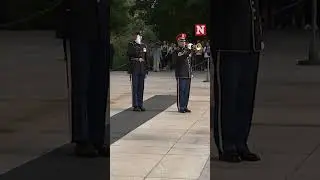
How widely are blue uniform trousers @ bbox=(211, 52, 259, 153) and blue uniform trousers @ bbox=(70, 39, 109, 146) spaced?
635 millimetres

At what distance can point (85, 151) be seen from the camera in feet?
11.8

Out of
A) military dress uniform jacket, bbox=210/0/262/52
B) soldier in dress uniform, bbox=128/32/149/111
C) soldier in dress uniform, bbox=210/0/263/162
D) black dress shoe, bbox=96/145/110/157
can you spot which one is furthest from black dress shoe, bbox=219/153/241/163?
soldier in dress uniform, bbox=128/32/149/111

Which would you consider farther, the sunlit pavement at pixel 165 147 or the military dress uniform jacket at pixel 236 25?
the sunlit pavement at pixel 165 147

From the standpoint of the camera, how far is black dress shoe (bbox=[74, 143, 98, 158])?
3578mm

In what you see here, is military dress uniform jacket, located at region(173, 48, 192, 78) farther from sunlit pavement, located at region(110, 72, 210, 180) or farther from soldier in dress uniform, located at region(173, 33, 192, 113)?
sunlit pavement, located at region(110, 72, 210, 180)

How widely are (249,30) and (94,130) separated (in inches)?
40.5

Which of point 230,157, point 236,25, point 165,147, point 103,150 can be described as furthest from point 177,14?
point 165,147

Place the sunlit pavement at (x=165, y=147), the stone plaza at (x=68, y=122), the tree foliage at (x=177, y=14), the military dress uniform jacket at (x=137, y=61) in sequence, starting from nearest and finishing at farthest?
the stone plaza at (x=68, y=122), the tree foliage at (x=177, y=14), the sunlit pavement at (x=165, y=147), the military dress uniform jacket at (x=137, y=61)

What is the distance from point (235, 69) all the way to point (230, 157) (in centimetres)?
45

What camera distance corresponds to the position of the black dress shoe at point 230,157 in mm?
3297

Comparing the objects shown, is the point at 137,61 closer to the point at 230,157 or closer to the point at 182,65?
the point at 182,65

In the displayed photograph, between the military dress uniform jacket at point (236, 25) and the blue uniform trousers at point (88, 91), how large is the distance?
2.17 ft

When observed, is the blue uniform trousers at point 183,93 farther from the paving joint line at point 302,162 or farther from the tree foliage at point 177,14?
the paving joint line at point 302,162

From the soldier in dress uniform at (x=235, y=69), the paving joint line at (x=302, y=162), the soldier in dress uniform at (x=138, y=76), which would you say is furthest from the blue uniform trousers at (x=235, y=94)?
the soldier in dress uniform at (x=138, y=76)
